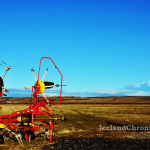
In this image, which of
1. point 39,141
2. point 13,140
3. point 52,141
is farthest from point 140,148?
point 13,140

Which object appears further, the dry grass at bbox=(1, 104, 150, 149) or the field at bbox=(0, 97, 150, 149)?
the dry grass at bbox=(1, 104, 150, 149)

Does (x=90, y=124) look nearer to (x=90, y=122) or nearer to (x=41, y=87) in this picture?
(x=90, y=122)

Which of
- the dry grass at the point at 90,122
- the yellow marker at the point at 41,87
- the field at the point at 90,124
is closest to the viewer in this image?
the yellow marker at the point at 41,87

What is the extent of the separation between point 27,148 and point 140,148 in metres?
8.01

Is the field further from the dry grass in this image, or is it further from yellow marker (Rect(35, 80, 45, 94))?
yellow marker (Rect(35, 80, 45, 94))

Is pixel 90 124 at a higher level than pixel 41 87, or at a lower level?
lower

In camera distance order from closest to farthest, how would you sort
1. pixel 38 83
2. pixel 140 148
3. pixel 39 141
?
1. pixel 140 148
2. pixel 38 83
3. pixel 39 141

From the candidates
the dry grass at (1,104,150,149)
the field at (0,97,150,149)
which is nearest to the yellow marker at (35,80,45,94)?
the field at (0,97,150,149)

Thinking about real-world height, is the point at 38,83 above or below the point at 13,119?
above

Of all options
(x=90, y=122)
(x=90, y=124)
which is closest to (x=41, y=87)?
(x=90, y=124)

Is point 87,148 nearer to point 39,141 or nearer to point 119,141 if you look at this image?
point 119,141

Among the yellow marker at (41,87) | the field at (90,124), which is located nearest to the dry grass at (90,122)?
the field at (90,124)

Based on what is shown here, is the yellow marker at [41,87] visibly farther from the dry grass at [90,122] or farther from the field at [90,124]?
the dry grass at [90,122]

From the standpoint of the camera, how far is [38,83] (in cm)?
1509
